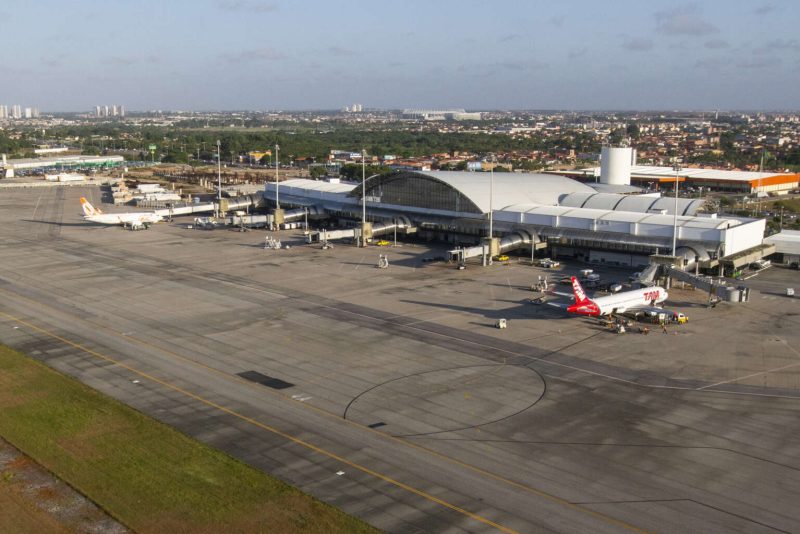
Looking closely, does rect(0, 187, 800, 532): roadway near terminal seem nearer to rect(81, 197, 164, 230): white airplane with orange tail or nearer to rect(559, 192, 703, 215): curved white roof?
→ rect(559, 192, 703, 215): curved white roof

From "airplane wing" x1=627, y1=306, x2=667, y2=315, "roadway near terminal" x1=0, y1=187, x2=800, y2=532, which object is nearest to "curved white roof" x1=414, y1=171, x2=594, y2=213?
"roadway near terminal" x1=0, y1=187, x2=800, y2=532

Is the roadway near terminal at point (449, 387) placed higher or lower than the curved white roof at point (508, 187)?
Answer: lower

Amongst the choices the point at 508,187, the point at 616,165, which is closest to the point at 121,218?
the point at 508,187

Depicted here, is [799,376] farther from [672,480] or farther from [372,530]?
[372,530]

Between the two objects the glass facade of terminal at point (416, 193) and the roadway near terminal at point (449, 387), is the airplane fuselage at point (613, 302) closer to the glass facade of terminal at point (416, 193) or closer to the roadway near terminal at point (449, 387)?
the roadway near terminal at point (449, 387)

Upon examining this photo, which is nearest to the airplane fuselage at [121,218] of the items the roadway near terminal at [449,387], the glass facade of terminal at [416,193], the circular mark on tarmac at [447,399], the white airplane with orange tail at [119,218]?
the white airplane with orange tail at [119,218]

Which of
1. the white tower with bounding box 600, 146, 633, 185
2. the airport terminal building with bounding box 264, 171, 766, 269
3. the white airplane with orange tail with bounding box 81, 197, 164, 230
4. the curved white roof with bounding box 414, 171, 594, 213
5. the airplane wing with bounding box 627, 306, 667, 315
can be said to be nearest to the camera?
the airplane wing with bounding box 627, 306, 667, 315

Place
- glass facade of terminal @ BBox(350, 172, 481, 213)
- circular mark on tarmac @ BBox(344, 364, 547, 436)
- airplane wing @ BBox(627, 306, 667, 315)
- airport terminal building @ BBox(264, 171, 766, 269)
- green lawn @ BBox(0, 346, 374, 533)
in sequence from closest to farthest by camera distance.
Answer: green lawn @ BBox(0, 346, 374, 533) → circular mark on tarmac @ BBox(344, 364, 547, 436) → airplane wing @ BBox(627, 306, 667, 315) → airport terminal building @ BBox(264, 171, 766, 269) → glass facade of terminal @ BBox(350, 172, 481, 213)

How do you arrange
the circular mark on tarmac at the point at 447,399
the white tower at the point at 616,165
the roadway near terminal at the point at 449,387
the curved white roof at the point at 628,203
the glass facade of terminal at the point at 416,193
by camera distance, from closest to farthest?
the roadway near terminal at the point at 449,387 < the circular mark on tarmac at the point at 447,399 < the curved white roof at the point at 628,203 < the glass facade of terminal at the point at 416,193 < the white tower at the point at 616,165
